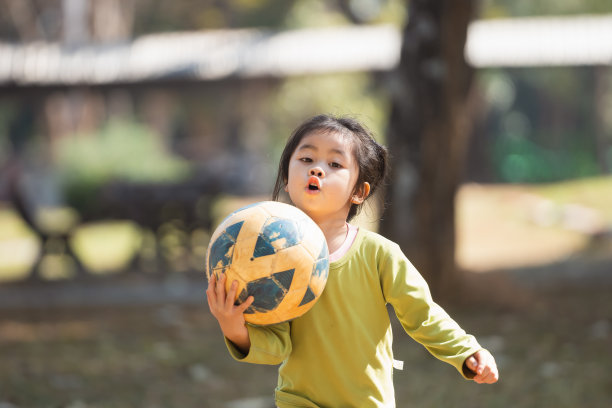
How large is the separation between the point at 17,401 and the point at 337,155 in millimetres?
3660

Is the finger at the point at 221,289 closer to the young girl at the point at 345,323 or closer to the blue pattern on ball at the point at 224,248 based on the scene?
the blue pattern on ball at the point at 224,248

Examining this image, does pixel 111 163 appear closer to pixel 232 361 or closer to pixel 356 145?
pixel 232 361

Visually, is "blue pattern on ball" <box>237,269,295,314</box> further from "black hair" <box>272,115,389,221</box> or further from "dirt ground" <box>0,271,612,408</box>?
"dirt ground" <box>0,271,612,408</box>

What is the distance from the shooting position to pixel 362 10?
88.4ft

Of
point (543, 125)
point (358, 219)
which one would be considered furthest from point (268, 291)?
point (543, 125)

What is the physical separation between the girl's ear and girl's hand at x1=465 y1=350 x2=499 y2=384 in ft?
2.11

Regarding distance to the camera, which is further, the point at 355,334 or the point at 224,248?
the point at 355,334

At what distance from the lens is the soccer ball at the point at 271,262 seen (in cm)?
237

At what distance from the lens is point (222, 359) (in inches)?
252

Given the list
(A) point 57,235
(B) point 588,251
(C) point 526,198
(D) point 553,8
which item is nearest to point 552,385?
(B) point 588,251

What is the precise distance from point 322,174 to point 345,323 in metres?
0.48

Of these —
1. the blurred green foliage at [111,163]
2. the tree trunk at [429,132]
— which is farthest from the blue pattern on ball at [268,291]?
the blurred green foliage at [111,163]

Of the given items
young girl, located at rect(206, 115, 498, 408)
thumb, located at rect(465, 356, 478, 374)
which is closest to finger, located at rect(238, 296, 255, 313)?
young girl, located at rect(206, 115, 498, 408)

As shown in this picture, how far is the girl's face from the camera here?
254 cm
